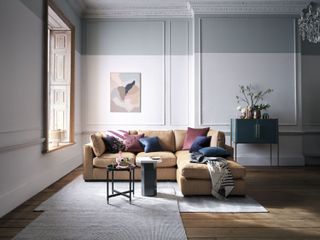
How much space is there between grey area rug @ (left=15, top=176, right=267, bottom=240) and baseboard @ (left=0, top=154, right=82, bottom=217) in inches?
11.0

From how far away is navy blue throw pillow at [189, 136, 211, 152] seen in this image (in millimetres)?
4926

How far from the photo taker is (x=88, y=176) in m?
4.65

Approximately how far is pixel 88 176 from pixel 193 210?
2.03m

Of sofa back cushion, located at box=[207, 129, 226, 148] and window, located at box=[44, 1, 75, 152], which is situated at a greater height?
window, located at box=[44, 1, 75, 152]

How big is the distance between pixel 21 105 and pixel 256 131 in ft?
13.5

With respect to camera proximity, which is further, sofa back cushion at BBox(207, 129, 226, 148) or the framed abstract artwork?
the framed abstract artwork

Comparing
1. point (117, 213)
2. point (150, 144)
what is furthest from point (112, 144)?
point (117, 213)

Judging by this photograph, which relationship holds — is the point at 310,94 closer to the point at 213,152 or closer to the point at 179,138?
the point at 179,138

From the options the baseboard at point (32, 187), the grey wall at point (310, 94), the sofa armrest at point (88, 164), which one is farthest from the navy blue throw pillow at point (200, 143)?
the grey wall at point (310, 94)

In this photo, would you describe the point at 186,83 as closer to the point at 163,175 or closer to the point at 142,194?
the point at 163,175

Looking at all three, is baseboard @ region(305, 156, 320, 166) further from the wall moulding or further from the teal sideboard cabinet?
the wall moulding

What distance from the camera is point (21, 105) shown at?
3520mm

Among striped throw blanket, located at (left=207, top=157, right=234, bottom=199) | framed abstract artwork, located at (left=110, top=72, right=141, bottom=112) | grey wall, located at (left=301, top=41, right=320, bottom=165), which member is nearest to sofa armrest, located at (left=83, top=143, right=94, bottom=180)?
framed abstract artwork, located at (left=110, top=72, right=141, bottom=112)

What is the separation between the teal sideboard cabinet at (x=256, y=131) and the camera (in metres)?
5.68
